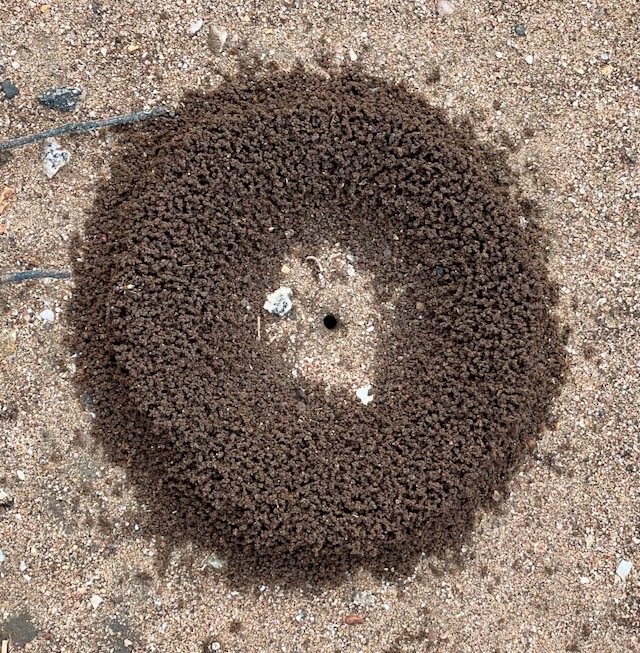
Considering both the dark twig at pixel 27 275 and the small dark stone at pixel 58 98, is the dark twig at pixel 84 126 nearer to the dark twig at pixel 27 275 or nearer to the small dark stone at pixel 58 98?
the small dark stone at pixel 58 98

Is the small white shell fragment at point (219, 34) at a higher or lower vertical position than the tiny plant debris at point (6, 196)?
higher

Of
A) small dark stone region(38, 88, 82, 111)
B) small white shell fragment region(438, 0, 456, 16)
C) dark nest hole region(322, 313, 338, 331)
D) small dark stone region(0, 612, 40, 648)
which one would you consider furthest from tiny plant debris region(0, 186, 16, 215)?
small white shell fragment region(438, 0, 456, 16)

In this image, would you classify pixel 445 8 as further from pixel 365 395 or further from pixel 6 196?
pixel 6 196

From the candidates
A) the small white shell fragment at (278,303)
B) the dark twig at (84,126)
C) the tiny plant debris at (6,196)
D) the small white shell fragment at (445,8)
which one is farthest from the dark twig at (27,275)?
the small white shell fragment at (445,8)

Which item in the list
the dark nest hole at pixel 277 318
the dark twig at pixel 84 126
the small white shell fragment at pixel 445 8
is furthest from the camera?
the small white shell fragment at pixel 445 8

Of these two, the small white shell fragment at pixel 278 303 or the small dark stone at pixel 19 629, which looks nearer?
the small dark stone at pixel 19 629

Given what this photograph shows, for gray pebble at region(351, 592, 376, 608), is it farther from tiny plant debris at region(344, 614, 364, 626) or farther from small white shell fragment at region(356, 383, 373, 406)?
small white shell fragment at region(356, 383, 373, 406)
